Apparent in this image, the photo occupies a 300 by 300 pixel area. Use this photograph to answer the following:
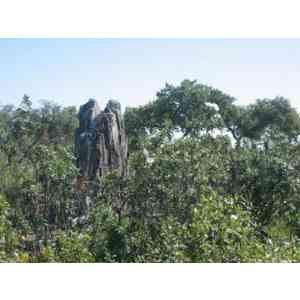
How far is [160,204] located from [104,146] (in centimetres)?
128

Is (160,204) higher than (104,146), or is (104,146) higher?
(104,146)

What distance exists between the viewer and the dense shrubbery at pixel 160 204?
4.63 metres

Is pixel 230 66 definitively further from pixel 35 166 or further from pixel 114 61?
pixel 35 166

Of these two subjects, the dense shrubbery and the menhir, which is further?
the menhir

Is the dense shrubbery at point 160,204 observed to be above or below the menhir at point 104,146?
below

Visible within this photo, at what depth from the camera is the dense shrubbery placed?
4.63m

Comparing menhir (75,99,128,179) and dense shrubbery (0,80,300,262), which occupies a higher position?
menhir (75,99,128,179)

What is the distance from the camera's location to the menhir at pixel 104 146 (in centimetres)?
659

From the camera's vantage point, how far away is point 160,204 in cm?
573

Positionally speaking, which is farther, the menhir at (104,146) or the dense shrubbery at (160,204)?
the menhir at (104,146)

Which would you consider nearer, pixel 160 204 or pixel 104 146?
pixel 160 204

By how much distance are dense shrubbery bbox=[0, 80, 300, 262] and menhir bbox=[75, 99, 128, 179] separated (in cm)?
31

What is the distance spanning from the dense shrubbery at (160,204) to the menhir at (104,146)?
1.01 ft
